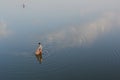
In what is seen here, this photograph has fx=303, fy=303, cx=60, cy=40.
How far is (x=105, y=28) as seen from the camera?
68562 mm

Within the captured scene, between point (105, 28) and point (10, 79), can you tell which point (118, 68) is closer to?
point (10, 79)

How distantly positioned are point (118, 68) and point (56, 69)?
889cm

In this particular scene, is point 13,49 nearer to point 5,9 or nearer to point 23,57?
point 23,57

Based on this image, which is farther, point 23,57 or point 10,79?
point 23,57

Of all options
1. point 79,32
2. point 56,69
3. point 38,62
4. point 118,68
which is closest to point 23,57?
point 38,62

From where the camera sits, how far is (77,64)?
45.5 m

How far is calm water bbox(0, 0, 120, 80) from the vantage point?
1672 inches

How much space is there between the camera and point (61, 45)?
179ft

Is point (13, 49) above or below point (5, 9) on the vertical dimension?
below

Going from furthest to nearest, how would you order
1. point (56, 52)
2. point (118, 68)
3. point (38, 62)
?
point (56, 52) → point (38, 62) → point (118, 68)

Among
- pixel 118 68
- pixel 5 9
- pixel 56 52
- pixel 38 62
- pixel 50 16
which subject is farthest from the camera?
pixel 5 9

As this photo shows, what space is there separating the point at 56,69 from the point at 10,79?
687 cm

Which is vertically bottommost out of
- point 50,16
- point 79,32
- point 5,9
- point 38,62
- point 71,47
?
point 38,62

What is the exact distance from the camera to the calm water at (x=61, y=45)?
139 ft
